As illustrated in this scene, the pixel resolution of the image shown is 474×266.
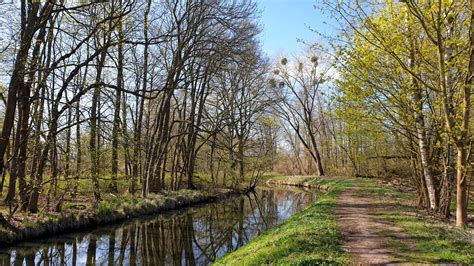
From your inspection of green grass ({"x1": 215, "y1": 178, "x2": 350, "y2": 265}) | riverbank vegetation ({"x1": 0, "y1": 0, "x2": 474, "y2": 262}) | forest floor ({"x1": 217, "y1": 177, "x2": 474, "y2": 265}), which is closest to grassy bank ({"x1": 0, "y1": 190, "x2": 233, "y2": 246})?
riverbank vegetation ({"x1": 0, "y1": 0, "x2": 474, "y2": 262})

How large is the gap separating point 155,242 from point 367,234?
288 inches

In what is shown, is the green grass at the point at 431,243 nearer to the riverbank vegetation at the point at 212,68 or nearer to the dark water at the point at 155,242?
the riverbank vegetation at the point at 212,68

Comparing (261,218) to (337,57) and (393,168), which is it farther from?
(393,168)

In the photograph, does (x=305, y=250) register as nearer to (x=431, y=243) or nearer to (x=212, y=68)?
(x=431, y=243)

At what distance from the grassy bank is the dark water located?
1.48 feet

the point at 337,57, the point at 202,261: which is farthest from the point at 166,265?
the point at 337,57

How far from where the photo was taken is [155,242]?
1348 cm

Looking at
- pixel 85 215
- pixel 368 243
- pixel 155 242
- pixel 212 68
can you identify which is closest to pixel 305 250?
pixel 368 243

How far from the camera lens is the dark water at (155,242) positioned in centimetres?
1096

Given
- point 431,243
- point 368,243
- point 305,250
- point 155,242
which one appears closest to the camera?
point 305,250

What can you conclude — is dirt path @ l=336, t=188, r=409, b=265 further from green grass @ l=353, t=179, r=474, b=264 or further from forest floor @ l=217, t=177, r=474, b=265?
green grass @ l=353, t=179, r=474, b=264

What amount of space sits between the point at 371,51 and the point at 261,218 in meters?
10.9

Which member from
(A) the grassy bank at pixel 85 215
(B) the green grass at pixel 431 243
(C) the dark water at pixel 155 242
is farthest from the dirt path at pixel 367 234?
(A) the grassy bank at pixel 85 215

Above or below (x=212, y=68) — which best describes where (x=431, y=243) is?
below
